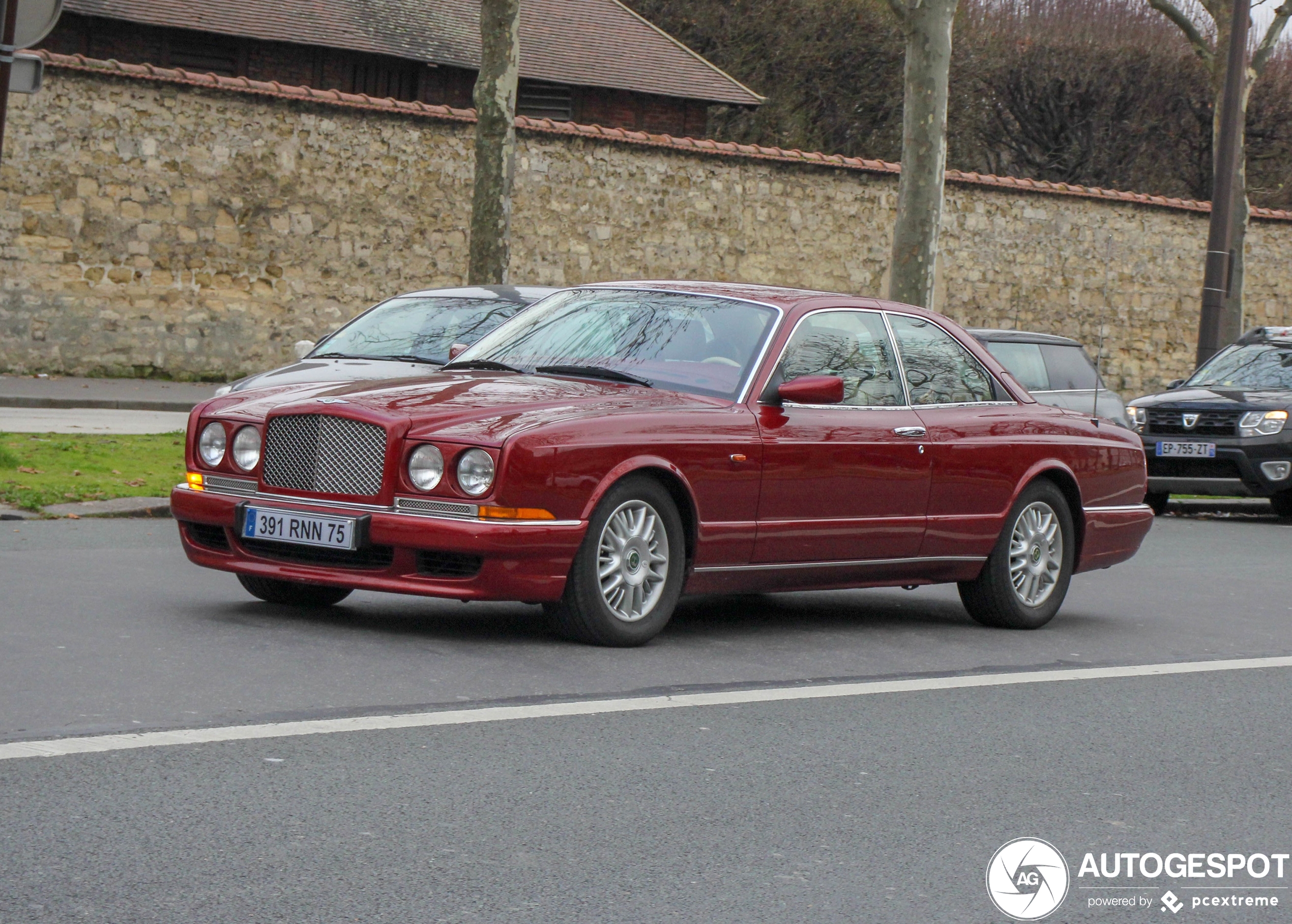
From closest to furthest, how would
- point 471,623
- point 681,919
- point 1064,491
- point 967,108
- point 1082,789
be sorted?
point 681,919
point 1082,789
point 471,623
point 1064,491
point 967,108

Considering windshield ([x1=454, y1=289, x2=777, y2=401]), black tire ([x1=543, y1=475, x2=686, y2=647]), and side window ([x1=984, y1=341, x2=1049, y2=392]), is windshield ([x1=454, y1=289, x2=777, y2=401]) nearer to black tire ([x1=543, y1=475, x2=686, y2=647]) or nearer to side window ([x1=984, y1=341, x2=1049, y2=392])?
black tire ([x1=543, y1=475, x2=686, y2=647])

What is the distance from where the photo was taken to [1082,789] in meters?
5.56

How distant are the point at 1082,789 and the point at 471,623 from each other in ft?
10.6

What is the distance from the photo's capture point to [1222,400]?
17.2m

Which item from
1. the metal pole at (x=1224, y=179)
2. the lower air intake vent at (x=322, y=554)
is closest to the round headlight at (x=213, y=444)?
the lower air intake vent at (x=322, y=554)

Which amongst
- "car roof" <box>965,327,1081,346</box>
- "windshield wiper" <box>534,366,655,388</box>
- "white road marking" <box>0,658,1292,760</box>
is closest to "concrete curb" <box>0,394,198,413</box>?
"car roof" <box>965,327,1081,346</box>

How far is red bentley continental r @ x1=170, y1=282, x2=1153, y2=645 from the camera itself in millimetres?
7141

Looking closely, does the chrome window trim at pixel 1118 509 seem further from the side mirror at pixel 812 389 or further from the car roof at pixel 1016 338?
the car roof at pixel 1016 338

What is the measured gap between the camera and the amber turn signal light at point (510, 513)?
705 cm

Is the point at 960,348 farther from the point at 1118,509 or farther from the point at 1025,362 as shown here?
the point at 1025,362

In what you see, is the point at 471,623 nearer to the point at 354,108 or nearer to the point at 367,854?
the point at 367,854

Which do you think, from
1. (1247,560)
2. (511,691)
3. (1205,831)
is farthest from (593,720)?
(1247,560)

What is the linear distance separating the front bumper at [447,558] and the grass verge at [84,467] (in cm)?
468

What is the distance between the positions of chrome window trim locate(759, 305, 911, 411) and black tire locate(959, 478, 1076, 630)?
887 millimetres
